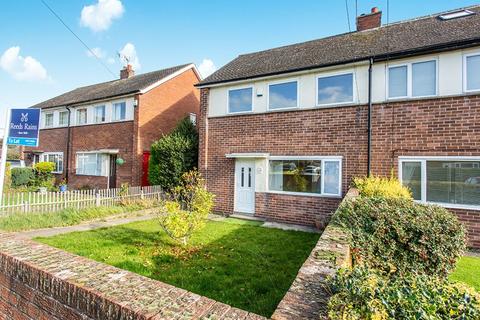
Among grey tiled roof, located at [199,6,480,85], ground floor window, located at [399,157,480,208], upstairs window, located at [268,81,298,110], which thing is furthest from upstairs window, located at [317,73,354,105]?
ground floor window, located at [399,157,480,208]

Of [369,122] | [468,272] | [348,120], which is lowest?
[468,272]

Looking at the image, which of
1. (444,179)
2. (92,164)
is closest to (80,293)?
(444,179)

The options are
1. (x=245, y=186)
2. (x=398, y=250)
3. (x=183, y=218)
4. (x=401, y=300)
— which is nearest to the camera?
(x=401, y=300)

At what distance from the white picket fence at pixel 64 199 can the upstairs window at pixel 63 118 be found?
10.2 m

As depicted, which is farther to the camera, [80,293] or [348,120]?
[348,120]

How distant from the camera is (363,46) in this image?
415 inches

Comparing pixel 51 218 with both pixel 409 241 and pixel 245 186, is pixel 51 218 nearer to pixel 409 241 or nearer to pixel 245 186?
pixel 245 186

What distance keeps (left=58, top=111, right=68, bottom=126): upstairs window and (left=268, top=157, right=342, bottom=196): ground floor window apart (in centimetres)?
1696

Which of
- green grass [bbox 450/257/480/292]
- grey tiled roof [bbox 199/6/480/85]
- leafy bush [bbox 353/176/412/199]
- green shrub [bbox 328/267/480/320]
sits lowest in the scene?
green grass [bbox 450/257/480/292]

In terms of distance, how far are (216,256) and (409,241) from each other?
3.90 meters

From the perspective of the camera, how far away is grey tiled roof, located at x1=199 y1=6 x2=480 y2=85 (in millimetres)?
8602

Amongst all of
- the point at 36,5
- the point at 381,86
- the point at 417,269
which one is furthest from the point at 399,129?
the point at 36,5

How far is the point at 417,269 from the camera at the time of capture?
166 inches

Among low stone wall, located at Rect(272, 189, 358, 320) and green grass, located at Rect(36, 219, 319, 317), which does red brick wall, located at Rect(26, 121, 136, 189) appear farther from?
low stone wall, located at Rect(272, 189, 358, 320)
